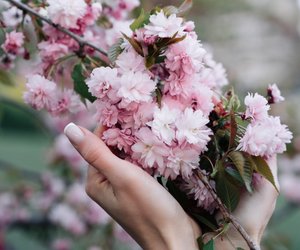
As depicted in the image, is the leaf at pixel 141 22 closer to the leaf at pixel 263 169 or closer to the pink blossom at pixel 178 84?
the pink blossom at pixel 178 84

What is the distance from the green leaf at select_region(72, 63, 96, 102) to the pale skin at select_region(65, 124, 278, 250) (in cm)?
19

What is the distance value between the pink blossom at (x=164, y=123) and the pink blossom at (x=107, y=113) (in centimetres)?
7

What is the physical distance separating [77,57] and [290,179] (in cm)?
234

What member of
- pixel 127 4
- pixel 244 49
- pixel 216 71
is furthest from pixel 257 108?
pixel 244 49

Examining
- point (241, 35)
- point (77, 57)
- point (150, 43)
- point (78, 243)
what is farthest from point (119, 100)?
point (241, 35)

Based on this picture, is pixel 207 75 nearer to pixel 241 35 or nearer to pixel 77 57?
pixel 77 57

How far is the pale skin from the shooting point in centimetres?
94

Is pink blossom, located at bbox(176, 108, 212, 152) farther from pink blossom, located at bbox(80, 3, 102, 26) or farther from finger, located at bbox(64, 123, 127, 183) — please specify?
pink blossom, located at bbox(80, 3, 102, 26)

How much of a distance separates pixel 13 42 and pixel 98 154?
0.43m

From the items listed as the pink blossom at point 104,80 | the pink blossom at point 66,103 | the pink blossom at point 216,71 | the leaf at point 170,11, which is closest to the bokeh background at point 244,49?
→ the pink blossom at point 216,71

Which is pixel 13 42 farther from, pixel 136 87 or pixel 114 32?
pixel 136 87

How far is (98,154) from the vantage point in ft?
3.11

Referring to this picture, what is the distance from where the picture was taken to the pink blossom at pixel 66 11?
1.16m

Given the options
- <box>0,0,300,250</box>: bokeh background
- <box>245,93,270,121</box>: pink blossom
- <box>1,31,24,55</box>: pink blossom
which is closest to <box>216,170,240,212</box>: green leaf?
<box>245,93,270,121</box>: pink blossom
